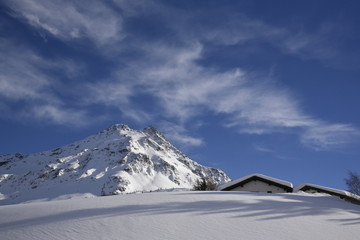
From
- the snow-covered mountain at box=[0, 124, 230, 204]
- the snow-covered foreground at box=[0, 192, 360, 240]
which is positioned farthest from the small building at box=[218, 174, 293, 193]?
the snow-covered mountain at box=[0, 124, 230, 204]

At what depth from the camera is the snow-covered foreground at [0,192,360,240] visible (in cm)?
582

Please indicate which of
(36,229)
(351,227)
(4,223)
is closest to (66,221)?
(36,229)

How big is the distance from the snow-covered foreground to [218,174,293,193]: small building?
14507mm

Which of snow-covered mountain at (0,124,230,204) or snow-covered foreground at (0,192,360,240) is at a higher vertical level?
snow-covered mountain at (0,124,230,204)

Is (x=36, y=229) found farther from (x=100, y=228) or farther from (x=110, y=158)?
(x=110, y=158)

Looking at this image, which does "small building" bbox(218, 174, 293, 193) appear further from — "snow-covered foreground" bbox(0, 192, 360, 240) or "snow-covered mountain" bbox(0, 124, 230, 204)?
"snow-covered mountain" bbox(0, 124, 230, 204)

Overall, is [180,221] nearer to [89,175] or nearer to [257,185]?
[257,185]

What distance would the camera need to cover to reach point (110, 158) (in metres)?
187

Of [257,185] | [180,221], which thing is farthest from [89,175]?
[180,221]

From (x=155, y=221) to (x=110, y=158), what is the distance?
18743cm

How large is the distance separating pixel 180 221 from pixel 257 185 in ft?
61.3

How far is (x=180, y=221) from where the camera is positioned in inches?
261

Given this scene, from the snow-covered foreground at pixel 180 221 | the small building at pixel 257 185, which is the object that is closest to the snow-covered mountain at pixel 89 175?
the small building at pixel 257 185

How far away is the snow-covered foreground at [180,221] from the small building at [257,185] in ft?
47.6
